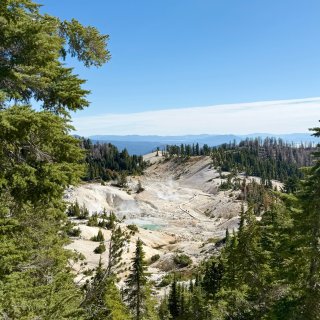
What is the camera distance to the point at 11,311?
864cm

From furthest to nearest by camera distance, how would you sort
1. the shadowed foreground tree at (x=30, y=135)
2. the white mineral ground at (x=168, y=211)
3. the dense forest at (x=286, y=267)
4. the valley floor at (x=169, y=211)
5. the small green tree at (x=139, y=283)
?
the valley floor at (x=169, y=211) < the white mineral ground at (x=168, y=211) < the small green tree at (x=139, y=283) < the dense forest at (x=286, y=267) < the shadowed foreground tree at (x=30, y=135)

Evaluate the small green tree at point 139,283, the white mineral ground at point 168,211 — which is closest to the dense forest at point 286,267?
the small green tree at point 139,283

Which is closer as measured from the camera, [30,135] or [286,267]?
[30,135]

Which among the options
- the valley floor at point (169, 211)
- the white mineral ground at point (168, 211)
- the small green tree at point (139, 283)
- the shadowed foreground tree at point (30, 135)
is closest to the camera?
the shadowed foreground tree at point (30, 135)

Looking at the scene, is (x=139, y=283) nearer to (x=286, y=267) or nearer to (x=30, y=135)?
(x=286, y=267)

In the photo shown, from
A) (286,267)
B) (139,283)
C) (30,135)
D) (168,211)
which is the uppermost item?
(30,135)

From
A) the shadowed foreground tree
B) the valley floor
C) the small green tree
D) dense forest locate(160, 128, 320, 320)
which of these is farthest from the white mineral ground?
the shadowed foreground tree

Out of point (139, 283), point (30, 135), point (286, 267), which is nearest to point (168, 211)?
point (139, 283)

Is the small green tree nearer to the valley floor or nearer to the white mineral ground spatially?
the valley floor

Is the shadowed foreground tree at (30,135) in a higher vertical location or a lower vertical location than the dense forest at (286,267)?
higher

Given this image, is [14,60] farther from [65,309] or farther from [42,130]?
[65,309]

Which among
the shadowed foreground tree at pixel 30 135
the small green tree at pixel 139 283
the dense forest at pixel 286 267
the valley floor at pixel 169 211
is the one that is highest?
the shadowed foreground tree at pixel 30 135

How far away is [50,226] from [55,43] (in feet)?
29.7

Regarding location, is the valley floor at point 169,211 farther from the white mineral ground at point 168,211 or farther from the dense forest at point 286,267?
the dense forest at point 286,267
